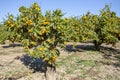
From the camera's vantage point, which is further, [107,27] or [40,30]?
[107,27]

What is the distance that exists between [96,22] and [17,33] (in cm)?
1470

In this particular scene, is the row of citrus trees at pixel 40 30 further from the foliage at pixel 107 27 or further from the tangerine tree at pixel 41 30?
the foliage at pixel 107 27

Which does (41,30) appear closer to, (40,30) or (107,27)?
(40,30)

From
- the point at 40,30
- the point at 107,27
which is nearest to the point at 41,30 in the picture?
the point at 40,30

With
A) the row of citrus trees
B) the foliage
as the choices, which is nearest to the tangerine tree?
the row of citrus trees

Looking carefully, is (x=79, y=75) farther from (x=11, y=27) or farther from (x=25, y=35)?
(x=11, y=27)

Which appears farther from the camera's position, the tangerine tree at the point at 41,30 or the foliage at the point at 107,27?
the foliage at the point at 107,27

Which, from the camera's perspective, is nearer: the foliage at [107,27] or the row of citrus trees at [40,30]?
the row of citrus trees at [40,30]

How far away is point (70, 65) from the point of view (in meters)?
18.2

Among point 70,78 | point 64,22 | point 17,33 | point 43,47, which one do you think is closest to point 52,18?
point 64,22

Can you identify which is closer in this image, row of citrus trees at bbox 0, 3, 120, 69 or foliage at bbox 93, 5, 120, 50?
row of citrus trees at bbox 0, 3, 120, 69

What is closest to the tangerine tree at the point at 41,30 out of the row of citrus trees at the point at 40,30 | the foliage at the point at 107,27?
the row of citrus trees at the point at 40,30

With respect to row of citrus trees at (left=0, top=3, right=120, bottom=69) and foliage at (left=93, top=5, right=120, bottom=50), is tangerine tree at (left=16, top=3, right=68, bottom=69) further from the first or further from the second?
foliage at (left=93, top=5, right=120, bottom=50)

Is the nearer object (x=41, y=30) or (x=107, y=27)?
(x=41, y=30)
